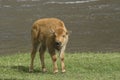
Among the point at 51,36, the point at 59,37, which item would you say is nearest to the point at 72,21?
the point at 51,36

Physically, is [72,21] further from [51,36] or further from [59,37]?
[59,37]

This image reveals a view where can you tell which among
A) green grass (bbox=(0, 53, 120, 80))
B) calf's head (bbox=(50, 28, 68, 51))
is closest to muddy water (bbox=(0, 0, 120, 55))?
green grass (bbox=(0, 53, 120, 80))

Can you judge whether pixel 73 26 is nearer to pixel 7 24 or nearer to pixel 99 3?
pixel 7 24

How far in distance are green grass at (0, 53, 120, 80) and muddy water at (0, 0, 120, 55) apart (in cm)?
561

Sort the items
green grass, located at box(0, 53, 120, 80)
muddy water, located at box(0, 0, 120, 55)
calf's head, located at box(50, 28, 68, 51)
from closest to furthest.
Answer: green grass, located at box(0, 53, 120, 80)
calf's head, located at box(50, 28, 68, 51)
muddy water, located at box(0, 0, 120, 55)

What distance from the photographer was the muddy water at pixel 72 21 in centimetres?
2387

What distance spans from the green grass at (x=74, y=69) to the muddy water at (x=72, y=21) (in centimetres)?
561

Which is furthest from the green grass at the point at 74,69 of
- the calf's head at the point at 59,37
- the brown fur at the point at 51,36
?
the calf's head at the point at 59,37

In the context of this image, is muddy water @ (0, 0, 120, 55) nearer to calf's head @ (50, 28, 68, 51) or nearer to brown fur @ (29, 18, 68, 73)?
brown fur @ (29, 18, 68, 73)

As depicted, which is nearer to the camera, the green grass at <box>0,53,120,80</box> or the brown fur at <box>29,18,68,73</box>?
the green grass at <box>0,53,120,80</box>

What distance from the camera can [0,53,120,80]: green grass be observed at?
13.3 metres

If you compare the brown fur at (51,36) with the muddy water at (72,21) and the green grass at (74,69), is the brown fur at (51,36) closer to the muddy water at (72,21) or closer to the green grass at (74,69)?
the green grass at (74,69)

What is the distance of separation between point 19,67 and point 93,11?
61.7 feet

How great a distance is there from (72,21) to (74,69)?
14.9 m
